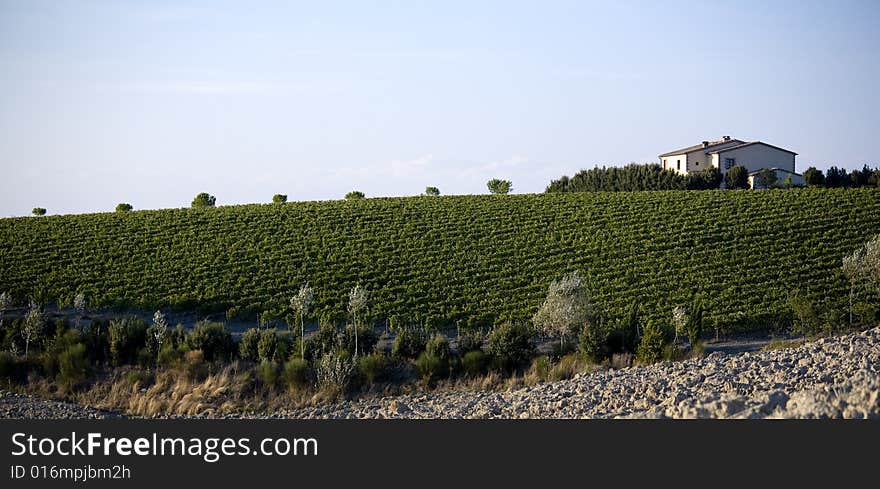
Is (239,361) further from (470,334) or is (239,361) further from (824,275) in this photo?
(824,275)

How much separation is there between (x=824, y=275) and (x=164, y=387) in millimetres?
24306

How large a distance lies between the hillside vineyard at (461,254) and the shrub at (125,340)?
15.8 ft

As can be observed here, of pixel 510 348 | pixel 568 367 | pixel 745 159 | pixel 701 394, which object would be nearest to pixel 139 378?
pixel 510 348

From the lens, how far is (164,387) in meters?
17.8

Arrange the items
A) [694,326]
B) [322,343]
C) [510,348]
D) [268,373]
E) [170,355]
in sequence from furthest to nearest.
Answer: [694,326] → [322,343] → [170,355] → [510,348] → [268,373]

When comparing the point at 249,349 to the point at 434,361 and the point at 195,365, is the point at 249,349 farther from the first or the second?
the point at 434,361

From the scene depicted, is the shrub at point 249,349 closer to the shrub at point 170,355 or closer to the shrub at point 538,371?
the shrub at point 170,355

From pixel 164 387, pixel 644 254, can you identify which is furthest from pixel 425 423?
pixel 644 254

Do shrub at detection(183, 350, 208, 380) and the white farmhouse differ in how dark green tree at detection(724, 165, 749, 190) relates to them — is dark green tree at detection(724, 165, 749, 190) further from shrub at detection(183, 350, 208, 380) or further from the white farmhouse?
shrub at detection(183, 350, 208, 380)

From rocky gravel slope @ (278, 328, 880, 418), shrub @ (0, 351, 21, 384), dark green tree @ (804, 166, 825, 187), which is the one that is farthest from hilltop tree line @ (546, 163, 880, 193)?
shrub @ (0, 351, 21, 384)

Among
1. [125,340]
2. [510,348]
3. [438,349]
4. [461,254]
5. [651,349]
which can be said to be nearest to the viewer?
[651,349]

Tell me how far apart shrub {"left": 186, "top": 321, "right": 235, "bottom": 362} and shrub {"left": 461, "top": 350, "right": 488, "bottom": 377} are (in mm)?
6405

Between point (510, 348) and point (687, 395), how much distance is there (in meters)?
6.52

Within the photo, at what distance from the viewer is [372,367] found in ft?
59.6
